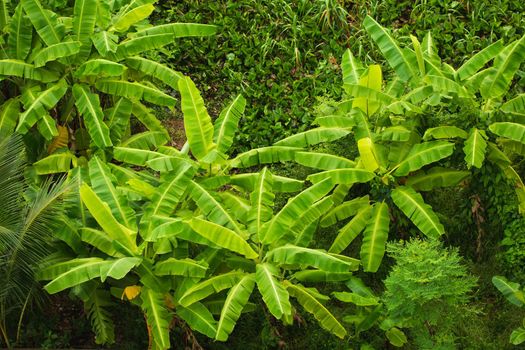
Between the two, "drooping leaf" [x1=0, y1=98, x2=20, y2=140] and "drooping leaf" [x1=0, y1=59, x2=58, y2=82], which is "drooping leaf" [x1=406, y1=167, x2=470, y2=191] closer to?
"drooping leaf" [x1=0, y1=59, x2=58, y2=82]

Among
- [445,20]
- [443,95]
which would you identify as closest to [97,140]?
[443,95]

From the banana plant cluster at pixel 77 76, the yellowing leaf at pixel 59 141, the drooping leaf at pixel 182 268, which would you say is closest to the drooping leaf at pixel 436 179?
the drooping leaf at pixel 182 268

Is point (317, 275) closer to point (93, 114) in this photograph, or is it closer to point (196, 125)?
point (196, 125)

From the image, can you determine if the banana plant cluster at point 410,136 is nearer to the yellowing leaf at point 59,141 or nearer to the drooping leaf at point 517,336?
the drooping leaf at point 517,336

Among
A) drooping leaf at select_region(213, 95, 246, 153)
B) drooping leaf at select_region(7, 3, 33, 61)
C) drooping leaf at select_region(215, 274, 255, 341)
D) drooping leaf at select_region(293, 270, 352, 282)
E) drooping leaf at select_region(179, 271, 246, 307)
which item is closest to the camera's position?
drooping leaf at select_region(215, 274, 255, 341)

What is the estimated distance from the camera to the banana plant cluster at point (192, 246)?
7.66 metres

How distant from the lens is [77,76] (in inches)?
364

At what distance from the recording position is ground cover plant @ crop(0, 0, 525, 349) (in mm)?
7785

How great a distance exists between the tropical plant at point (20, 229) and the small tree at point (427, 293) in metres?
3.25

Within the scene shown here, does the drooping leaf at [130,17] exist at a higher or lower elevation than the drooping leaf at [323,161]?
higher

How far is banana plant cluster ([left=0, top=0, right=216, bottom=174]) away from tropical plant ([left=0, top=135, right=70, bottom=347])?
3.07 feet

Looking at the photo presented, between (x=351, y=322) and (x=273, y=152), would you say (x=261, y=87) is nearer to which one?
(x=273, y=152)

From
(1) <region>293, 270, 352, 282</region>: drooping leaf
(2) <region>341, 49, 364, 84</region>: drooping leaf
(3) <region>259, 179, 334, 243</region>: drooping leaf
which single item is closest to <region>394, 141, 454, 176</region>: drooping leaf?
(3) <region>259, 179, 334, 243</region>: drooping leaf

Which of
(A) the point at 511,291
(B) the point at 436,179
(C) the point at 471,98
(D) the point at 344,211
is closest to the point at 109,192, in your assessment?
(D) the point at 344,211
